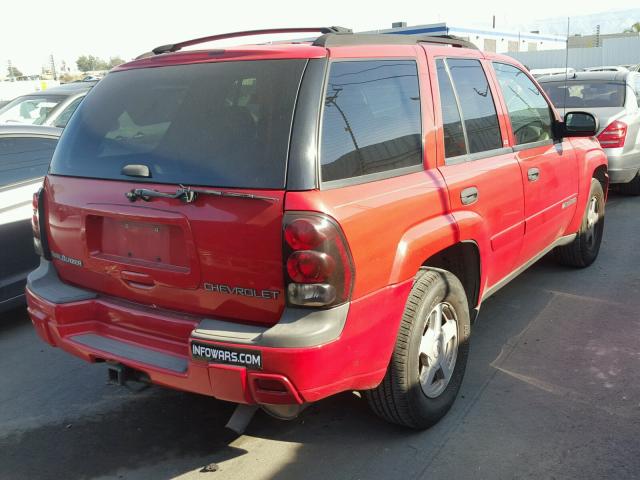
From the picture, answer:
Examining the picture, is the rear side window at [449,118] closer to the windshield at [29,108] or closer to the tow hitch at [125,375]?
the tow hitch at [125,375]

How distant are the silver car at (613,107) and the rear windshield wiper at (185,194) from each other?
6499 millimetres

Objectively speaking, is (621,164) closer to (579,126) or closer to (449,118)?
(579,126)

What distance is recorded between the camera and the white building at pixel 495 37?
1146 inches

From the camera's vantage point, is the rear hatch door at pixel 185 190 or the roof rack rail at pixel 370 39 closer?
the rear hatch door at pixel 185 190

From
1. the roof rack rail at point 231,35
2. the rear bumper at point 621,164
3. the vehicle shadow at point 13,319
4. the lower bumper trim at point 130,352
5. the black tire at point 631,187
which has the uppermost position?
the roof rack rail at point 231,35

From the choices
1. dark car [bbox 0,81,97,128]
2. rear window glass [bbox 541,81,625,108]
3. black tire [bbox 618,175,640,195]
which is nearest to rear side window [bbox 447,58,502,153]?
rear window glass [bbox 541,81,625,108]

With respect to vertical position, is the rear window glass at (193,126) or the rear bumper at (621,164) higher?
the rear window glass at (193,126)

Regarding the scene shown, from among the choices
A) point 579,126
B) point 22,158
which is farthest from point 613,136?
point 22,158

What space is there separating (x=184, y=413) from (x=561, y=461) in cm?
201

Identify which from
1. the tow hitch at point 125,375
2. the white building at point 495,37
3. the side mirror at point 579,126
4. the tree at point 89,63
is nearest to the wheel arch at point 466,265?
the tow hitch at point 125,375

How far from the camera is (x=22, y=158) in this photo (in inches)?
214

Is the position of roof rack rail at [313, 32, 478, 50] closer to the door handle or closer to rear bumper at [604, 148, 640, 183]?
the door handle

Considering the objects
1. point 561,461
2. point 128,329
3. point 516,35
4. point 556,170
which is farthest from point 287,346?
point 516,35

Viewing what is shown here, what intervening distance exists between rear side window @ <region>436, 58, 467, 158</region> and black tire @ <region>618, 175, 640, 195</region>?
258 inches
